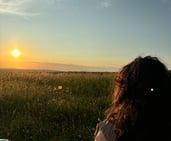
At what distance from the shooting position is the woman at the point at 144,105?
423 cm

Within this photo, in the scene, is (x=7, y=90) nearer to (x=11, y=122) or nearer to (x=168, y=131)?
(x=11, y=122)

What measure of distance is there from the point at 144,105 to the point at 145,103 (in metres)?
0.02

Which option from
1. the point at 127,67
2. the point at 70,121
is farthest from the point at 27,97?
the point at 127,67

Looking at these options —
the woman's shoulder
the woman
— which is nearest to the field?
the woman's shoulder

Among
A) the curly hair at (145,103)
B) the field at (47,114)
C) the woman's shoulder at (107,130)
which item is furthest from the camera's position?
the field at (47,114)

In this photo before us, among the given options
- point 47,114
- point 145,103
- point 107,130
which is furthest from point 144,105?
point 47,114

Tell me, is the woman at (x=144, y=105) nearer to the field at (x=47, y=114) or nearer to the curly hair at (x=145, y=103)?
the curly hair at (x=145, y=103)

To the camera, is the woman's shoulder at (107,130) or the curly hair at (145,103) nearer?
the curly hair at (145,103)

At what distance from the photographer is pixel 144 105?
4227 millimetres

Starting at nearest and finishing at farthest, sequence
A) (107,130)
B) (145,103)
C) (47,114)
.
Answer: (145,103)
(107,130)
(47,114)

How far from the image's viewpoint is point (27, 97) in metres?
13.5

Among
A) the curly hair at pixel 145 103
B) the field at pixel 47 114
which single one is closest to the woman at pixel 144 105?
the curly hair at pixel 145 103

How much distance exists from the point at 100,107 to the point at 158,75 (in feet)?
26.3

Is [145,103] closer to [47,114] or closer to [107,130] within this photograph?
[107,130]
